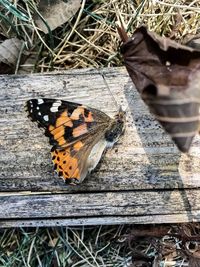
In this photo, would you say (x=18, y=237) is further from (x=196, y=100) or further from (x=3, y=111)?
(x=196, y=100)

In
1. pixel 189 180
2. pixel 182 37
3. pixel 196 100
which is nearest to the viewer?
pixel 196 100

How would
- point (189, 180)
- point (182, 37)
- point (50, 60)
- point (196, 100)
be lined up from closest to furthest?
point (196, 100)
point (189, 180)
point (182, 37)
point (50, 60)

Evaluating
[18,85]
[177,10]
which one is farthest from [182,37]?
[18,85]

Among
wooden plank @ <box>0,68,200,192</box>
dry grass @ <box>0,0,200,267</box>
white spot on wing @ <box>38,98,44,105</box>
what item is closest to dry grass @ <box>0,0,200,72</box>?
dry grass @ <box>0,0,200,267</box>

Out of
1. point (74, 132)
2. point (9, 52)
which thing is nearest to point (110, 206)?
point (74, 132)

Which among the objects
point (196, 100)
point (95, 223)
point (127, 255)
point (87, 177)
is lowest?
point (127, 255)

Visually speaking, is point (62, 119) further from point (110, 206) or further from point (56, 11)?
point (56, 11)

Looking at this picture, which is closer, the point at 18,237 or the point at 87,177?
the point at 87,177
